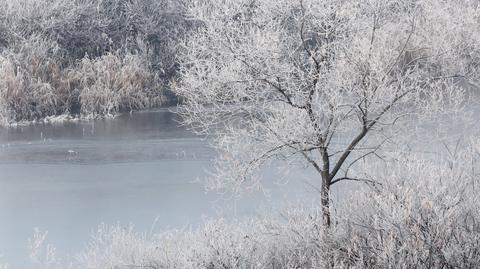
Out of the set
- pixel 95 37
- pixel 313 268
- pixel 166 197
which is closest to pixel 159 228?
pixel 166 197

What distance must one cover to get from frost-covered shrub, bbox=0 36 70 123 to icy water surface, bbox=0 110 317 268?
0.77m

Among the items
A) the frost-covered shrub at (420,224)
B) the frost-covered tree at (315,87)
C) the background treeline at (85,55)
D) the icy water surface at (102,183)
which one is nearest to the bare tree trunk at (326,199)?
the frost-covered tree at (315,87)

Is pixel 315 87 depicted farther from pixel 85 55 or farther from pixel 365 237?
pixel 85 55

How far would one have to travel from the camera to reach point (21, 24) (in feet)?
73.6

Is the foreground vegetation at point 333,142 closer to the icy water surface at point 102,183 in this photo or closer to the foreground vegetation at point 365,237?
the foreground vegetation at point 365,237

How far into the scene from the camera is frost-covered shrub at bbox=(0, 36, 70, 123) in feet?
64.1

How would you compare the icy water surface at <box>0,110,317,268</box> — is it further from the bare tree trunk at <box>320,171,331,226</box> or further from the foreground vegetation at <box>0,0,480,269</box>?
the bare tree trunk at <box>320,171,331,226</box>

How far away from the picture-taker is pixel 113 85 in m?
20.8

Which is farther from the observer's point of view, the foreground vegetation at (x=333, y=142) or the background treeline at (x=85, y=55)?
the background treeline at (x=85, y=55)

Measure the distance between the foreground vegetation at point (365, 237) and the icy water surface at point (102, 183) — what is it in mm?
1614

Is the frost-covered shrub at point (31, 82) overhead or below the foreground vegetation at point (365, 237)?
overhead

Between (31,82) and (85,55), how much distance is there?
2.21m

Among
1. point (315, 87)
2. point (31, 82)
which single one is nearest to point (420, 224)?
point (315, 87)

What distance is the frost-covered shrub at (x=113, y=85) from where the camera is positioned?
66.8 ft
